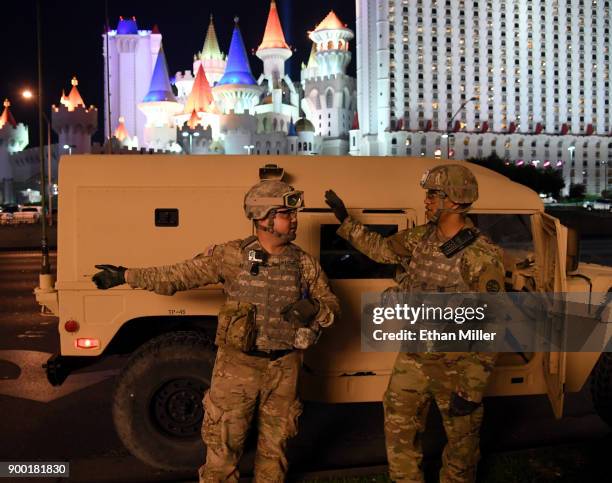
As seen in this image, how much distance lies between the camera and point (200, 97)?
8844 centimetres

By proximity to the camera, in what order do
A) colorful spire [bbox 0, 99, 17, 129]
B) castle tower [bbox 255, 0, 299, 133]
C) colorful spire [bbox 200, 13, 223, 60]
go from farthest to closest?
colorful spire [bbox 200, 13, 223, 60], castle tower [bbox 255, 0, 299, 133], colorful spire [bbox 0, 99, 17, 129]

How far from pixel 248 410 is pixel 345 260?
167 cm

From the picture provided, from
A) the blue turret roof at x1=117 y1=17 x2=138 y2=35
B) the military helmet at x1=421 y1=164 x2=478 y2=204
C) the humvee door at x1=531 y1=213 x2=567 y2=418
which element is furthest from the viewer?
the blue turret roof at x1=117 y1=17 x2=138 y2=35

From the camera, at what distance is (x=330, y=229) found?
4773 millimetres

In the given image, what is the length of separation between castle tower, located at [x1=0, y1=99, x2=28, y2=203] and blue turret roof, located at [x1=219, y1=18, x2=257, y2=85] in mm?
29452

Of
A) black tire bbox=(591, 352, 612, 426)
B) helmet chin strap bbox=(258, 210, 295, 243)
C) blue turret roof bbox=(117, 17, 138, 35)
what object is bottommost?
black tire bbox=(591, 352, 612, 426)

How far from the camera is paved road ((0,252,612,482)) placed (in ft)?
15.5

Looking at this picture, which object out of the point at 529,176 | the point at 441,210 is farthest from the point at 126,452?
the point at 529,176

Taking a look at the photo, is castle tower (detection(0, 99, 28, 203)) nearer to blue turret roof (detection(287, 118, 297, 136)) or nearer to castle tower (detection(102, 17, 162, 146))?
castle tower (detection(102, 17, 162, 146))

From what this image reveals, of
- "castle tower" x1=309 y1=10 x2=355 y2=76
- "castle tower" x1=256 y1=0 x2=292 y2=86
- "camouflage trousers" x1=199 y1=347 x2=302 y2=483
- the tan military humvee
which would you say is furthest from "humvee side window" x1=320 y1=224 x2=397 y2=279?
"castle tower" x1=309 y1=10 x2=355 y2=76

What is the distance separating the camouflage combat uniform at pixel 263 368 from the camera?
355 centimetres

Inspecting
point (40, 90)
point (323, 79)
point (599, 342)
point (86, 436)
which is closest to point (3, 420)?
point (86, 436)

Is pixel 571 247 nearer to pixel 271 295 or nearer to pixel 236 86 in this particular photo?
pixel 271 295

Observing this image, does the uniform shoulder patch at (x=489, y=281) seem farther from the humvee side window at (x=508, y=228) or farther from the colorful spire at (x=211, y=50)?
the colorful spire at (x=211, y=50)
